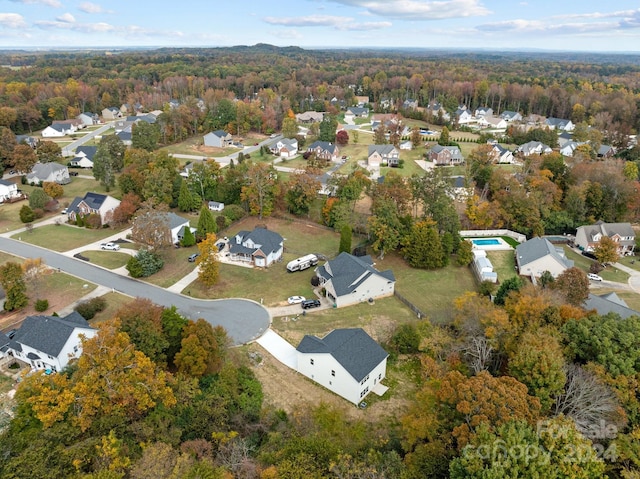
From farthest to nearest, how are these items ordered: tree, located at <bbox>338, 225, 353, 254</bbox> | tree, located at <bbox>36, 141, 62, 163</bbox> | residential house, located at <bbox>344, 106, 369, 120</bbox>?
residential house, located at <bbox>344, 106, 369, 120</bbox> < tree, located at <bbox>36, 141, 62, 163</bbox> < tree, located at <bbox>338, 225, 353, 254</bbox>

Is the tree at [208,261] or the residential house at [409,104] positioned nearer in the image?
the tree at [208,261]

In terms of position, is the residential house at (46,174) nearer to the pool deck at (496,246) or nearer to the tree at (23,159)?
the tree at (23,159)

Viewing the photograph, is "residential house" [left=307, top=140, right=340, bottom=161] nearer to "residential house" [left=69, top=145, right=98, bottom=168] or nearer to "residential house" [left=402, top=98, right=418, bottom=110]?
"residential house" [left=69, top=145, right=98, bottom=168]

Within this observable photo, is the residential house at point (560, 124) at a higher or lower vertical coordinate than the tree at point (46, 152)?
higher

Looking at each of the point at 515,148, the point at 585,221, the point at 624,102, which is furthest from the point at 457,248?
→ the point at 624,102

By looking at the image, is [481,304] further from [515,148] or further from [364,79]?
[364,79]

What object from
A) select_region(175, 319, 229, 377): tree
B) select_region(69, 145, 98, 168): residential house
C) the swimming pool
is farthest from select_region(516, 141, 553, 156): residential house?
select_region(69, 145, 98, 168): residential house

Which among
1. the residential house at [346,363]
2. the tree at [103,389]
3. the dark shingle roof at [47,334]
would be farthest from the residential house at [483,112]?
the tree at [103,389]
